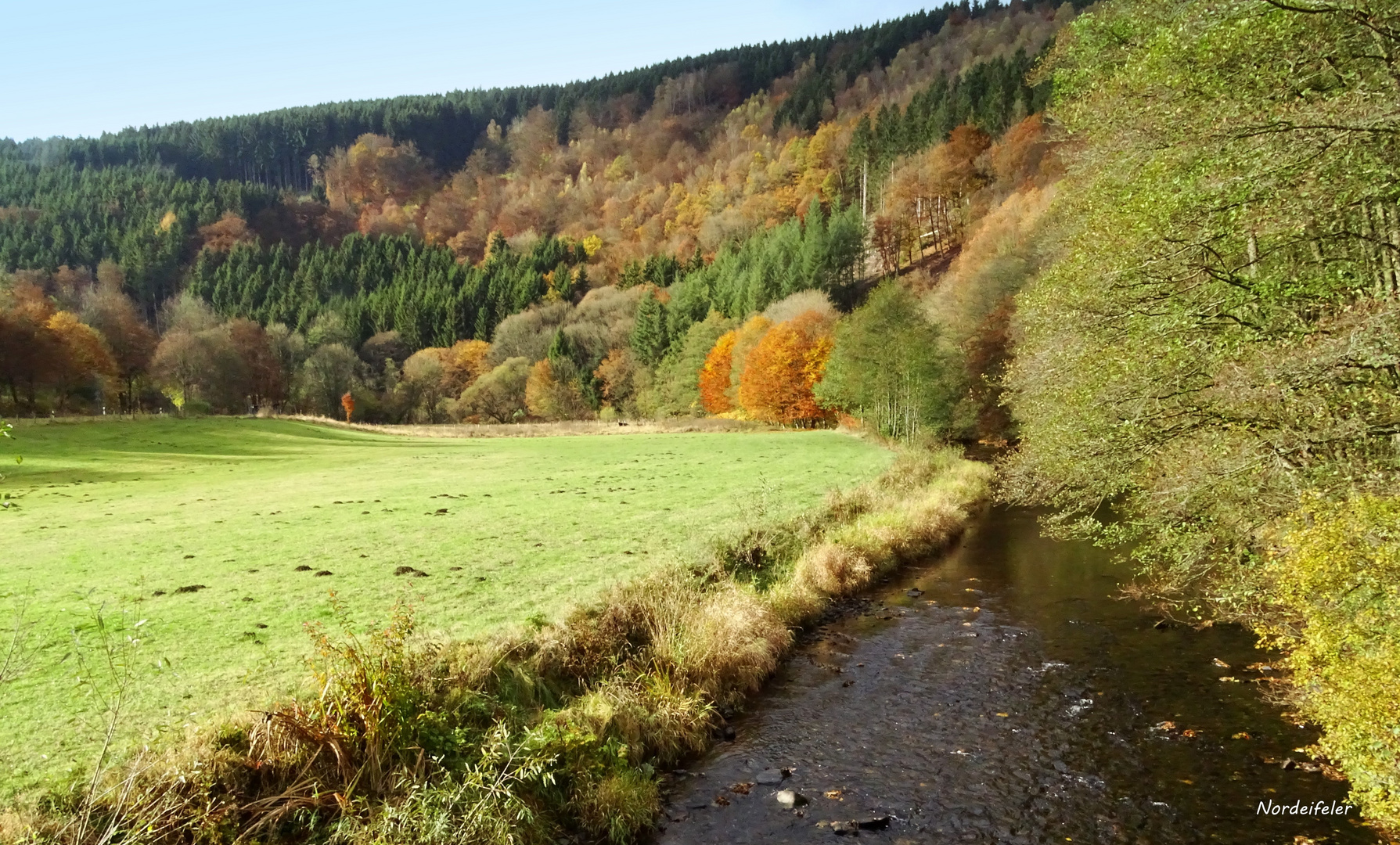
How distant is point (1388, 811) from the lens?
355 inches

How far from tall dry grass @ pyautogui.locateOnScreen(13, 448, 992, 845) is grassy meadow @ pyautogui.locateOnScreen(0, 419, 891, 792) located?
1068 millimetres

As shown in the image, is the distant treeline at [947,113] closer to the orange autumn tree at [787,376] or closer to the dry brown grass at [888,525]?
the orange autumn tree at [787,376]

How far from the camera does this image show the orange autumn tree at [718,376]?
102m

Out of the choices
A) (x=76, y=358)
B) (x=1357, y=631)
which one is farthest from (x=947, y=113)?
(x=1357, y=631)

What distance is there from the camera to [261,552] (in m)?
20.1

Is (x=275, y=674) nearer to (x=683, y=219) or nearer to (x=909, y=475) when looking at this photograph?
(x=909, y=475)

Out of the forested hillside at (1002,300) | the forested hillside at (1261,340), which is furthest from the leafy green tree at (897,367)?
the forested hillside at (1261,340)

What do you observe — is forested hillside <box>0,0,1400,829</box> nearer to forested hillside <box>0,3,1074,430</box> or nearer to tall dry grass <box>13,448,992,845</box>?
forested hillside <box>0,3,1074,430</box>

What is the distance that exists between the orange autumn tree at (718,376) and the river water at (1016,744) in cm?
8377

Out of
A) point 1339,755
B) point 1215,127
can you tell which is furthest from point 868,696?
point 1215,127

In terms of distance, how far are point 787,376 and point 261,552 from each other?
68.3 m

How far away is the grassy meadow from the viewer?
1073 cm

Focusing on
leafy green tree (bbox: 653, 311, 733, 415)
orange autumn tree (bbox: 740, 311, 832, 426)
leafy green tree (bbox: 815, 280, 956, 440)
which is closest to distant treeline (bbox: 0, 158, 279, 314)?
leafy green tree (bbox: 653, 311, 733, 415)

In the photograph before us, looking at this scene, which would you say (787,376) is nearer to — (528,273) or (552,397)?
(552,397)
